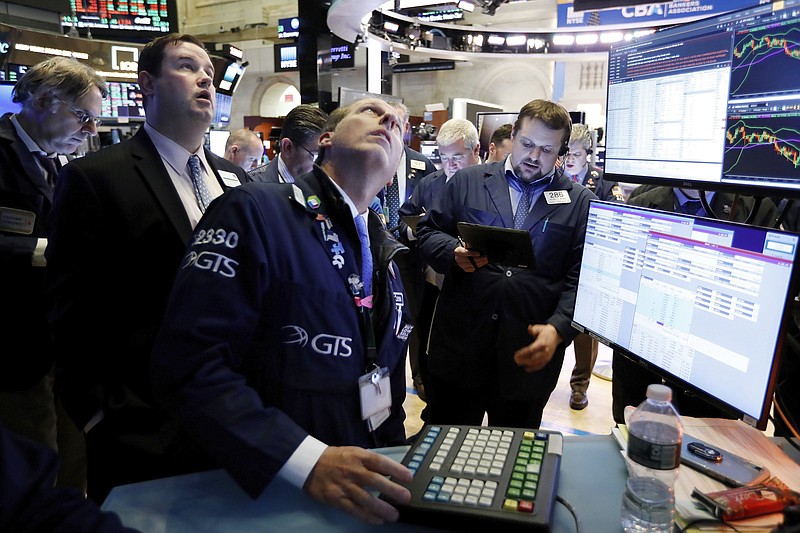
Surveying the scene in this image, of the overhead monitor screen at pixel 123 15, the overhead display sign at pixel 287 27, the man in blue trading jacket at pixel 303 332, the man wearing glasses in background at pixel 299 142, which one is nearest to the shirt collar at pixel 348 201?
the man in blue trading jacket at pixel 303 332

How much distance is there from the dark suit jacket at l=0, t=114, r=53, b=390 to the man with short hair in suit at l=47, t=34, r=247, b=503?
64 centimetres

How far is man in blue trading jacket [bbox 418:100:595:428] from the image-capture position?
2.06 meters

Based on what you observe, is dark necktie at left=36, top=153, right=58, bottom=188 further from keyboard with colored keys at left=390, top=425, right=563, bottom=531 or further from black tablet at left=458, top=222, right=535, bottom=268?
keyboard with colored keys at left=390, top=425, right=563, bottom=531

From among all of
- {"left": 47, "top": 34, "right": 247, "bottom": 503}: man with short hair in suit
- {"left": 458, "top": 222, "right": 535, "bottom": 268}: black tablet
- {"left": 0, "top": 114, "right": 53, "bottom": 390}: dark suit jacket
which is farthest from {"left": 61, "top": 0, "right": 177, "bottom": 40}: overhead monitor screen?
{"left": 458, "top": 222, "right": 535, "bottom": 268}: black tablet

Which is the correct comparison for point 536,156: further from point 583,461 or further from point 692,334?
point 583,461

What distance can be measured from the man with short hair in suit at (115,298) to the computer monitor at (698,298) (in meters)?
1.09

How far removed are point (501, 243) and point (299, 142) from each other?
162cm

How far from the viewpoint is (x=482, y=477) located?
0.96 m

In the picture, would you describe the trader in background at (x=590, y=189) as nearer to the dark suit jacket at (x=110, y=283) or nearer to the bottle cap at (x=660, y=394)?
the bottle cap at (x=660, y=394)

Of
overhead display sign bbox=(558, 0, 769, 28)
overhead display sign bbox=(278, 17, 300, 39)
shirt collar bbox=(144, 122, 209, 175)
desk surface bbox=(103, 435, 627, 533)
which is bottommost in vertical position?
desk surface bbox=(103, 435, 627, 533)

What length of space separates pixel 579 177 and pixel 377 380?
3989 mm

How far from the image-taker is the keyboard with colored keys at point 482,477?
0.87 metres

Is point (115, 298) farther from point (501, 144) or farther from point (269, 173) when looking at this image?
point (501, 144)

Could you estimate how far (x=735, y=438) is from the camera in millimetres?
1170
